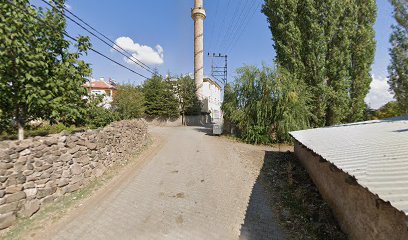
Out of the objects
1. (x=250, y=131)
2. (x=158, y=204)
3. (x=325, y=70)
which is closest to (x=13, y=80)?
(x=158, y=204)

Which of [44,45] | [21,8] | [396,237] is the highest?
[21,8]

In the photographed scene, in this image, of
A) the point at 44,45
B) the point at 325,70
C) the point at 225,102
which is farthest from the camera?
the point at 225,102

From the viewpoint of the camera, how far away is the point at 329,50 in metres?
16.6

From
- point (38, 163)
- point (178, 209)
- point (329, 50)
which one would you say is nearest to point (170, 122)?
point (329, 50)

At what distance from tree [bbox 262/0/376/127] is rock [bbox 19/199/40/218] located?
16.5m

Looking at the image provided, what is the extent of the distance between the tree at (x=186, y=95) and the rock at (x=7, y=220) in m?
26.3

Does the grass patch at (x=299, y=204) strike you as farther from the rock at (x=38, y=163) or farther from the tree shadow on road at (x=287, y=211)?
the rock at (x=38, y=163)

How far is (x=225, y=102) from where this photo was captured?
62.6ft

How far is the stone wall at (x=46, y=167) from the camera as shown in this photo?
5058 millimetres

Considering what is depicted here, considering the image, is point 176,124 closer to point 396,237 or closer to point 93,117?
point 93,117

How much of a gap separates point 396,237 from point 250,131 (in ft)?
46.0

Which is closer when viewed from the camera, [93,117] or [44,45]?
[44,45]

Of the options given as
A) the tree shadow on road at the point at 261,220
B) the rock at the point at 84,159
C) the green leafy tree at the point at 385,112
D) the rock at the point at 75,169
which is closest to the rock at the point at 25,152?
the rock at the point at 75,169

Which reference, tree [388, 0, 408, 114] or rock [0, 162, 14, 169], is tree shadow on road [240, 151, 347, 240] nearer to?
rock [0, 162, 14, 169]
